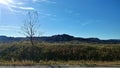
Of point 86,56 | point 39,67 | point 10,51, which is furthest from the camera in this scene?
point 10,51

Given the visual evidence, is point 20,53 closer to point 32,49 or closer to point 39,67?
point 32,49

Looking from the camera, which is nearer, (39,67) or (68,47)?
(39,67)

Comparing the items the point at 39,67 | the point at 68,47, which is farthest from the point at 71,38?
the point at 39,67

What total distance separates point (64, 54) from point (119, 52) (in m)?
8.88

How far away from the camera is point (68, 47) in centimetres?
4553

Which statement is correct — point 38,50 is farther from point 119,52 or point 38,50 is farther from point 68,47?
point 119,52

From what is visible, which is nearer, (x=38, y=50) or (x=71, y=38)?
(x=38, y=50)

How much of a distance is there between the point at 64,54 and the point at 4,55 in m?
9.78

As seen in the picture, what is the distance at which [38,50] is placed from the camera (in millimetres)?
43250

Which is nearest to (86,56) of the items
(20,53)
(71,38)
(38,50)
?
(38,50)

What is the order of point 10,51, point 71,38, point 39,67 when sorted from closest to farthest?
point 39,67 < point 10,51 < point 71,38

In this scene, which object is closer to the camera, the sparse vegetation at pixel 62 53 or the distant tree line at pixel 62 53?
the sparse vegetation at pixel 62 53

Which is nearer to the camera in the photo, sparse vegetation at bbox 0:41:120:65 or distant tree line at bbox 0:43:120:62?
sparse vegetation at bbox 0:41:120:65

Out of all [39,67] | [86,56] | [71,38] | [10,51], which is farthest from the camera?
[71,38]
